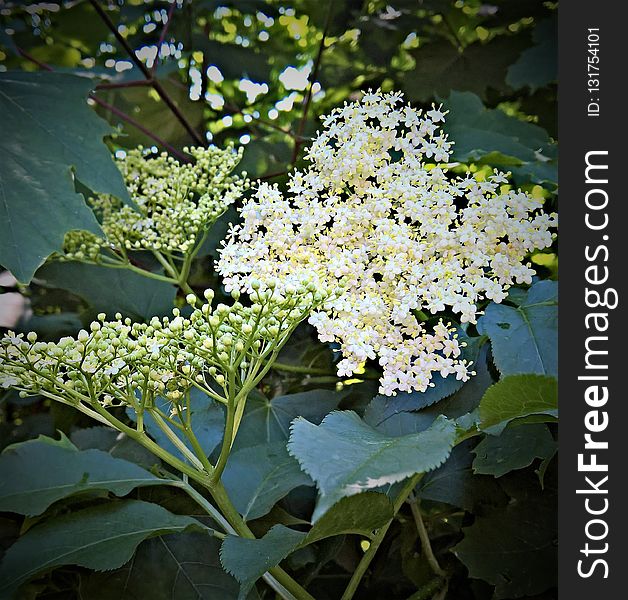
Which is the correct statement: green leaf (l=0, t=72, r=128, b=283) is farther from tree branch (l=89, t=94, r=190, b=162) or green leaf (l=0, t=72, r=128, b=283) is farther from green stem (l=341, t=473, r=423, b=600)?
green stem (l=341, t=473, r=423, b=600)

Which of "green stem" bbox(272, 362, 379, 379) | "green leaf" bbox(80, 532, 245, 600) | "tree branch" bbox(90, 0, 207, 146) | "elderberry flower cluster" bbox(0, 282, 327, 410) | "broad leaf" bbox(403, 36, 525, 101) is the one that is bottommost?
"green leaf" bbox(80, 532, 245, 600)

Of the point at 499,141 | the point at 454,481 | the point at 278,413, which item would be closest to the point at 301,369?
the point at 278,413

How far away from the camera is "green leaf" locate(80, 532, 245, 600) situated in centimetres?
48

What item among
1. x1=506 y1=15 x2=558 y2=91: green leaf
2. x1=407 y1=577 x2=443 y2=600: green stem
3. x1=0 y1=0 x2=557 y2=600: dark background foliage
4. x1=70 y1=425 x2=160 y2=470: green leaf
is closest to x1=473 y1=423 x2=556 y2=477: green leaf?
x1=0 y1=0 x2=557 y2=600: dark background foliage

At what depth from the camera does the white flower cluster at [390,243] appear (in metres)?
0.46

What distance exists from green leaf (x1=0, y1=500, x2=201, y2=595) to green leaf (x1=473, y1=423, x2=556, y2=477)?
18 centimetres

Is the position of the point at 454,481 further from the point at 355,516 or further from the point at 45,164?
the point at 45,164

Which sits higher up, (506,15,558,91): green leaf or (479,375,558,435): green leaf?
(506,15,558,91): green leaf

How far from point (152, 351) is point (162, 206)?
9.0 inches

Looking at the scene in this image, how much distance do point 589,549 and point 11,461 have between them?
0.37 m

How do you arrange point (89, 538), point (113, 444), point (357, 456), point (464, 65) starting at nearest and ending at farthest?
point (357, 456) < point (89, 538) < point (113, 444) < point (464, 65)

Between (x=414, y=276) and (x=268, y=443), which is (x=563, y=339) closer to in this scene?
(x=414, y=276)

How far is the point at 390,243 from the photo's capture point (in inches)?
18.2

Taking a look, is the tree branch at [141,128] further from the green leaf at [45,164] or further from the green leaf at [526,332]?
the green leaf at [526,332]
